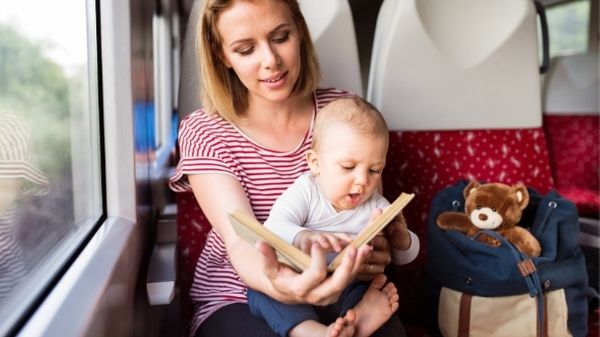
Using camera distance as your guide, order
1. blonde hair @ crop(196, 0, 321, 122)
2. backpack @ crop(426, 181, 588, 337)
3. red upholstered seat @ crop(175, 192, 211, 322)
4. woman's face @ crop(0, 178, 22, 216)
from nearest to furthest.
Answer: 1. woman's face @ crop(0, 178, 22, 216)
2. blonde hair @ crop(196, 0, 321, 122)
3. backpack @ crop(426, 181, 588, 337)
4. red upholstered seat @ crop(175, 192, 211, 322)

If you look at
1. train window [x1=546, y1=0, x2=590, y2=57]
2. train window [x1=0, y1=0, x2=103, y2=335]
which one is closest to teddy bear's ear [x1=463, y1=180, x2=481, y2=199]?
train window [x1=0, y1=0, x2=103, y2=335]

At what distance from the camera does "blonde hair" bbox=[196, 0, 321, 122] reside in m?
1.29

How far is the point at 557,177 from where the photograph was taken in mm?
3008

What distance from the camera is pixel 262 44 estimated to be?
4.08 feet

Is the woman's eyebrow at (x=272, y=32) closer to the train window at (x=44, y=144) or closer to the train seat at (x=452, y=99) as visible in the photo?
the train window at (x=44, y=144)

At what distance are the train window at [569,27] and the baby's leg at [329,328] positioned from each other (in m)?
3.04

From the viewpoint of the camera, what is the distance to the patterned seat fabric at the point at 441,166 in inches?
71.7

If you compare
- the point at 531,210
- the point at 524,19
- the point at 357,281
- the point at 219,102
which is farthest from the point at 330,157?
the point at 524,19

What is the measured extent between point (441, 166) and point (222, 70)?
84 cm

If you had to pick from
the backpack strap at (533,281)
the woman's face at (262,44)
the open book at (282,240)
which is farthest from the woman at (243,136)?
the backpack strap at (533,281)

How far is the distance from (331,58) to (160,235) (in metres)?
0.74

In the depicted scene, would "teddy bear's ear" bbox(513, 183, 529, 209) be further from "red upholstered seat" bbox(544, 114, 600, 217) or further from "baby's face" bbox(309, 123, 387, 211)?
"red upholstered seat" bbox(544, 114, 600, 217)

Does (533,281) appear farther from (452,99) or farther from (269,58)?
(269,58)

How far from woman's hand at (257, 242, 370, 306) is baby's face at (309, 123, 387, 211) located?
0.25m
